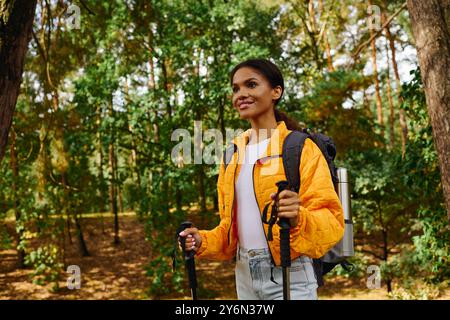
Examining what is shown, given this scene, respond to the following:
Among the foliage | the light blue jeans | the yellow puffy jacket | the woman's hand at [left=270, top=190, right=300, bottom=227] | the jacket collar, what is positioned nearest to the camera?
the woman's hand at [left=270, top=190, right=300, bottom=227]

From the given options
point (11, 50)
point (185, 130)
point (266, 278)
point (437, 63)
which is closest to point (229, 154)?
point (266, 278)

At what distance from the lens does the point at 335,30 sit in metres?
15.6

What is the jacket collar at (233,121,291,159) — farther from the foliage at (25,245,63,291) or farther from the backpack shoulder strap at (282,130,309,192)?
the foliage at (25,245,63,291)

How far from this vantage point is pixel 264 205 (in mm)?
1918

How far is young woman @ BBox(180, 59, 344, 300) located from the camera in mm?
1730

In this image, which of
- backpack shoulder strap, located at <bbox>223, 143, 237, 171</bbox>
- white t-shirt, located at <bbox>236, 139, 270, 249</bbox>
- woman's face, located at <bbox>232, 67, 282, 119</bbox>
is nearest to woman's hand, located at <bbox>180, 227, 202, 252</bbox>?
white t-shirt, located at <bbox>236, 139, 270, 249</bbox>

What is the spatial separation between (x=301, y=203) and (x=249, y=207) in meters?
0.31

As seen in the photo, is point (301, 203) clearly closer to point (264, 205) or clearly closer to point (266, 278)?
point (264, 205)

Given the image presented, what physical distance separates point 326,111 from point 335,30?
7.89m

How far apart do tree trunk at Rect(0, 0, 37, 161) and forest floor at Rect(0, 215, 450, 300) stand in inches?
353

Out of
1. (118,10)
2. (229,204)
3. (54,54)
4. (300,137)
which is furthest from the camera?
(118,10)

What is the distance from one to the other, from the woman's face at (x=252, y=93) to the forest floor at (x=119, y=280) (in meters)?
8.45

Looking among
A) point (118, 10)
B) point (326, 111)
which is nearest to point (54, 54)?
point (118, 10)
